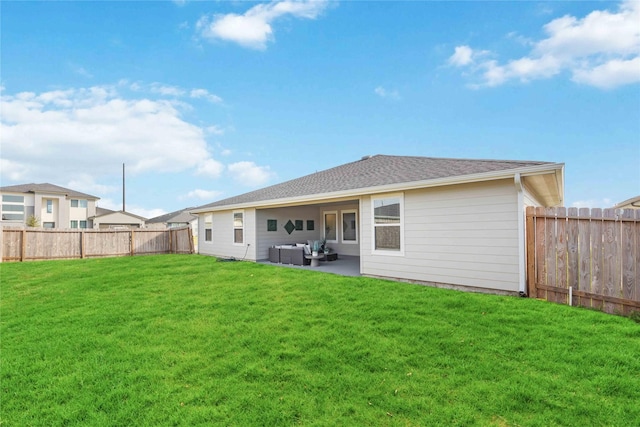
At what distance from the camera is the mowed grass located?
2.97 meters

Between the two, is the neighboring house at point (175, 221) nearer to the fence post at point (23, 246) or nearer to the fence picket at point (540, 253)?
the fence post at point (23, 246)

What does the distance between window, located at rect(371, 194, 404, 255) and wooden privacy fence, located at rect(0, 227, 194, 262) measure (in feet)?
42.7

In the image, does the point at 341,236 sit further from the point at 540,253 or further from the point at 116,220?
the point at 116,220

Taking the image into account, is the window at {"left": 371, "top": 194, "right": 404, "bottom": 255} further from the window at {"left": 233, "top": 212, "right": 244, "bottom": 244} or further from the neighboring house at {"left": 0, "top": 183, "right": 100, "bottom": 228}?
the neighboring house at {"left": 0, "top": 183, "right": 100, "bottom": 228}

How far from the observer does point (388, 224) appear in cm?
835

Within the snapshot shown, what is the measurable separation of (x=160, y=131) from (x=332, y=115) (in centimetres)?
857

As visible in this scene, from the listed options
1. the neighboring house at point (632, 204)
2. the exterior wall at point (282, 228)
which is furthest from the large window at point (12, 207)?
the neighboring house at point (632, 204)

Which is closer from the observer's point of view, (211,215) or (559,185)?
(559,185)

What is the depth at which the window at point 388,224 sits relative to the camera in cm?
809

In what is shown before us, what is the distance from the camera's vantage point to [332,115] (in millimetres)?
14852

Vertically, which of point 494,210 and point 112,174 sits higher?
point 112,174

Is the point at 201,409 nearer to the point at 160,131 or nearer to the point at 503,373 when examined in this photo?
the point at 503,373

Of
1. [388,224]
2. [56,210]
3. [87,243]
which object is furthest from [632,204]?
[56,210]

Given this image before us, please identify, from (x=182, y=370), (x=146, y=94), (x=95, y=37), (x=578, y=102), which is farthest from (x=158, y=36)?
(x=578, y=102)
